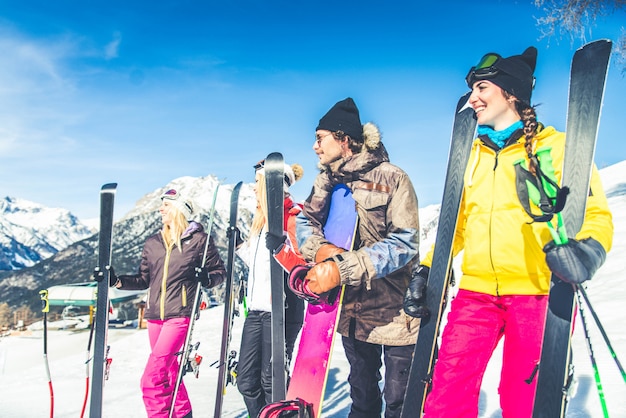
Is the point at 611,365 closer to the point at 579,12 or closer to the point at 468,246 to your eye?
the point at 468,246

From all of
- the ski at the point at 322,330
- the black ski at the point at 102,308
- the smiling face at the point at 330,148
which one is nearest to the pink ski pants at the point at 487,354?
the ski at the point at 322,330

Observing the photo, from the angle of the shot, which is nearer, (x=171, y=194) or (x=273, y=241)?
(x=273, y=241)

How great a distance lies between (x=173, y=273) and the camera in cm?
422

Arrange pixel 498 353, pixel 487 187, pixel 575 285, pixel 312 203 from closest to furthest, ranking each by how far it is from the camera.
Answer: pixel 575 285, pixel 487 187, pixel 312 203, pixel 498 353

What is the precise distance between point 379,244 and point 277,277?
3.95ft

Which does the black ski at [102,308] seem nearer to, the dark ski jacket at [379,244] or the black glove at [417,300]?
the dark ski jacket at [379,244]

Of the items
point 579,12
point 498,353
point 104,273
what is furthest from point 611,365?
point 579,12

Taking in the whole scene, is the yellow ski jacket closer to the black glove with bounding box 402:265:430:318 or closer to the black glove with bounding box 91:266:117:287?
the black glove with bounding box 402:265:430:318

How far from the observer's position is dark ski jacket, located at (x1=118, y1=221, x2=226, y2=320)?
411 cm

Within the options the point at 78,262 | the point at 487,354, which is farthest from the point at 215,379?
the point at 78,262

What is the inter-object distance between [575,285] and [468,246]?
1.64 feet

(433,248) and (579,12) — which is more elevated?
(579,12)

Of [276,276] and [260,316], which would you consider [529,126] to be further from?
[260,316]

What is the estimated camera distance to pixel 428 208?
4688 centimetres
